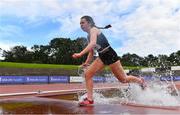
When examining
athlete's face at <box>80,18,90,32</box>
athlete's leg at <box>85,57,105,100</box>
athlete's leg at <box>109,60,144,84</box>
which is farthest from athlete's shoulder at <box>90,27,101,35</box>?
athlete's leg at <box>109,60,144,84</box>

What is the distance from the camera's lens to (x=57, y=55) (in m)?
97.1

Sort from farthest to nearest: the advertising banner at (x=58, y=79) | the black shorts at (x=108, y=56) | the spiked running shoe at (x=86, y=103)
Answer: the advertising banner at (x=58, y=79) → the black shorts at (x=108, y=56) → the spiked running shoe at (x=86, y=103)

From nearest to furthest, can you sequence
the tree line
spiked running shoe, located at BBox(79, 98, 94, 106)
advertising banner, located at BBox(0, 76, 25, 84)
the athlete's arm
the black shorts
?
the athlete's arm, spiked running shoe, located at BBox(79, 98, 94, 106), the black shorts, advertising banner, located at BBox(0, 76, 25, 84), the tree line

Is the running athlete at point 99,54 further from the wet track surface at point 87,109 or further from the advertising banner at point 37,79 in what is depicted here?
the advertising banner at point 37,79

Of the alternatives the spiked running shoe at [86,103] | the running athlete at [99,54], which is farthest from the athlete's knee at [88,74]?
the spiked running shoe at [86,103]

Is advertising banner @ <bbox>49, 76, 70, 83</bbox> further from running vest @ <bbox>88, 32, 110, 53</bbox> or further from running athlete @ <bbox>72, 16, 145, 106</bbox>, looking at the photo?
running vest @ <bbox>88, 32, 110, 53</bbox>

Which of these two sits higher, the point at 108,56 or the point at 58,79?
the point at 58,79

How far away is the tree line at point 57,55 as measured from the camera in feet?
301

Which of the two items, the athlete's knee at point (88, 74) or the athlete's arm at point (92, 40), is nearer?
the athlete's arm at point (92, 40)

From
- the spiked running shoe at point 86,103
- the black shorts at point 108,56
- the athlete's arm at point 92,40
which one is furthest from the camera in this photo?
the black shorts at point 108,56

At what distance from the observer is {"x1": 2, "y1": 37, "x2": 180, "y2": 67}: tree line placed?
9181 cm

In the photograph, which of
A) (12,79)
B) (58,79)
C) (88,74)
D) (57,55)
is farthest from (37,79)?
(57,55)

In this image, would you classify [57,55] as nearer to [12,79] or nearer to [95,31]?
[12,79]

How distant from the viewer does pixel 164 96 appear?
920cm
